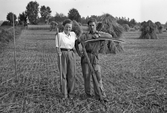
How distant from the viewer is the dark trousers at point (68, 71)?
432 centimetres

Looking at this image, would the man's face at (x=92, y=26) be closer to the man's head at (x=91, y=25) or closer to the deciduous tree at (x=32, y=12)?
the man's head at (x=91, y=25)

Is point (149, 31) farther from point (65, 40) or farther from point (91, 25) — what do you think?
point (65, 40)

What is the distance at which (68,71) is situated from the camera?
173 inches

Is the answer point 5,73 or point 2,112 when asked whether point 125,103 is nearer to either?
point 2,112

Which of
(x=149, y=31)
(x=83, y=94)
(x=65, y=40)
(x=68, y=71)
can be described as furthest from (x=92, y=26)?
(x=149, y=31)

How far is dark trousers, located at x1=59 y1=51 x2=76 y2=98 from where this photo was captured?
432 cm

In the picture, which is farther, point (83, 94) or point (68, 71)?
point (83, 94)

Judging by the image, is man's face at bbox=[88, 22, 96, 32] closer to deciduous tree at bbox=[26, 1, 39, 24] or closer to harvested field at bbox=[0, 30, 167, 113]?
harvested field at bbox=[0, 30, 167, 113]

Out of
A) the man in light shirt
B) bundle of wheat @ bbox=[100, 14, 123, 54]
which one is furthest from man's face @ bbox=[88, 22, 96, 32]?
bundle of wheat @ bbox=[100, 14, 123, 54]

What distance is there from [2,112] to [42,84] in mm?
1839

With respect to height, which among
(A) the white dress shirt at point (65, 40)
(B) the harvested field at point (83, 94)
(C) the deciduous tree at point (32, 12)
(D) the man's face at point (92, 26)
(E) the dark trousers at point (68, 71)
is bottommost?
(B) the harvested field at point (83, 94)

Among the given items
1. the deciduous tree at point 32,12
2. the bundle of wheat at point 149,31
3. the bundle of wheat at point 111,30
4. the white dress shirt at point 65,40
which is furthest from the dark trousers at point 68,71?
the deciduous tree at point 32,12

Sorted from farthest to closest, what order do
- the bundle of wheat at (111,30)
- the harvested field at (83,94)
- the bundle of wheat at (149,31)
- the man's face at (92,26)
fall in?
1. the bundle of wheat at (149,31)
2. the bundle of wheat at (111,30)
3. the man's face at (92,26)
4. the harvested field at (83,94)

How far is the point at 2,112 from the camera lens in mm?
3822
